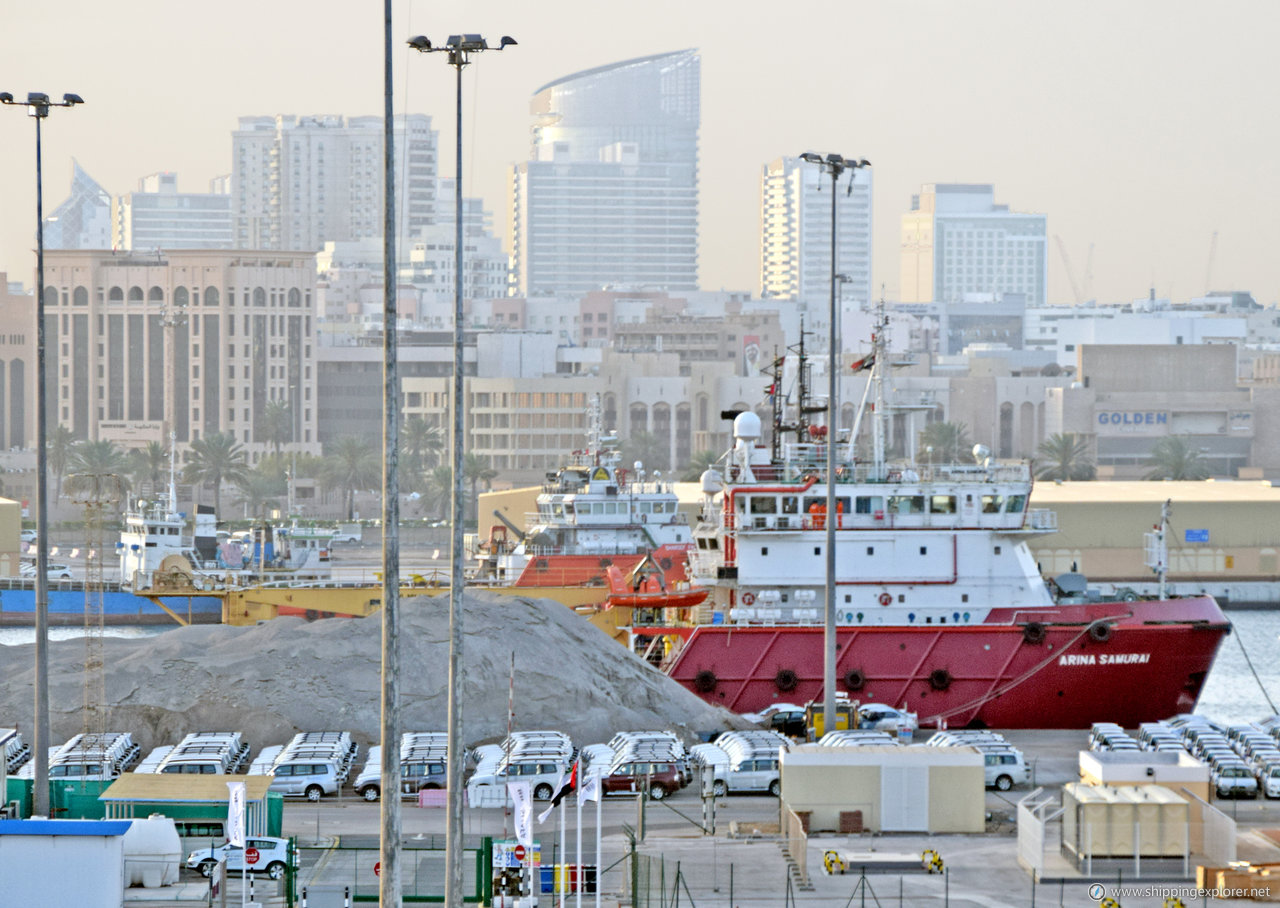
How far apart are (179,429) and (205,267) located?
36.3 ft

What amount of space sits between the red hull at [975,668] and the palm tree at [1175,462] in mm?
76149

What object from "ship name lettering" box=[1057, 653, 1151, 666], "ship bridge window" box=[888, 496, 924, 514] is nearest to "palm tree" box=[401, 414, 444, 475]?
"ship bridge window" box=[888, 496, 924, 514]

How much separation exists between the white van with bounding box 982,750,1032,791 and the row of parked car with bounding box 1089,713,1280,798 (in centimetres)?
147

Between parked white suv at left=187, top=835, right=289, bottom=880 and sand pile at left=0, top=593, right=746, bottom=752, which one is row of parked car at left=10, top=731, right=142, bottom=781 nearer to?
sand pile at left=0, top=593, right=746, bottom=752

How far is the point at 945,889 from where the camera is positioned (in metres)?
23.5

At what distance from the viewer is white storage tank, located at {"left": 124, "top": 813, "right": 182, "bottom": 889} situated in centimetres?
2341

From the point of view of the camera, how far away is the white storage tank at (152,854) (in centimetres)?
2341

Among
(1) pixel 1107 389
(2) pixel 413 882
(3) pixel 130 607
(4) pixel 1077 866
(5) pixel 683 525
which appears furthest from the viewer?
(1) pixel 1107 389

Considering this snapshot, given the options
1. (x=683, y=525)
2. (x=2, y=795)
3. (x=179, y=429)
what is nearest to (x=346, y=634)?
(x=2, y=795)

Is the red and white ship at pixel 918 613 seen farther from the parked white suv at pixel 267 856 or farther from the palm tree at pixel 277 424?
the palm tree at pixel 277 424

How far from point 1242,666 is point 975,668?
22644mm

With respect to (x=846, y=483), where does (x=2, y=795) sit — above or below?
below

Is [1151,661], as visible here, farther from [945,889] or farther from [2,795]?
[2,795]

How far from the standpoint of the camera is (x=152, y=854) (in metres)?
23.8
